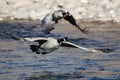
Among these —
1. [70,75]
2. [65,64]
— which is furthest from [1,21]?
[70,75]

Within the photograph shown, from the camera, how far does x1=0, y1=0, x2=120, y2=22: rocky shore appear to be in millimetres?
26000

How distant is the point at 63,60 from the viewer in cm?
1608

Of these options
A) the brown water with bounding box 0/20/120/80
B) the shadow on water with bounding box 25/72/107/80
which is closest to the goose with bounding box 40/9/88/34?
the brown water with bounding box 0/20/120/80

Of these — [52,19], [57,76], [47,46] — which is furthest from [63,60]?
[57,76]

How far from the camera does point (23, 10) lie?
26.4m

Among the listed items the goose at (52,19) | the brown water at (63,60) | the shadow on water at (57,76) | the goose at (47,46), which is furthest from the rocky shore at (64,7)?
the shadow on water at (57,76)

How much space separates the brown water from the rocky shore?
3249mm

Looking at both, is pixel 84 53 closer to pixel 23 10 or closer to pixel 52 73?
pixel 52 73

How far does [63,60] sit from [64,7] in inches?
438

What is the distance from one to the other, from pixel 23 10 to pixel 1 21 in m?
1.73

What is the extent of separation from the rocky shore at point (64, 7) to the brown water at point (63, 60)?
3.25 meters

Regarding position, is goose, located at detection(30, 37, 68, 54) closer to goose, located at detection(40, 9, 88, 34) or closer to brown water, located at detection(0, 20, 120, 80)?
brown water, located at detection(0, 20, 120, 80)

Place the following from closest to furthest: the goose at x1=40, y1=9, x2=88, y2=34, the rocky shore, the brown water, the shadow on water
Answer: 1. the shadow on water
2. the brown water
3. the goose at x1=40, y1=9, x2=88, y2=34
4. the rocky shore

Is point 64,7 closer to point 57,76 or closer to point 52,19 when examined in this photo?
point 52,19
